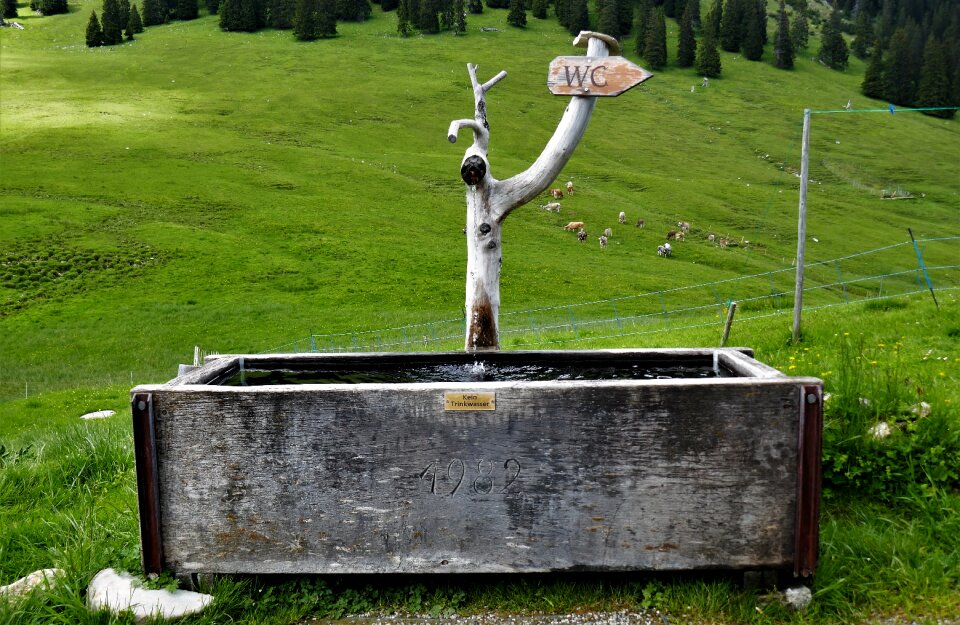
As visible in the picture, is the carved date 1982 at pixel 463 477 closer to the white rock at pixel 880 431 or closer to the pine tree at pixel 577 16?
the white rock at pixel 880 431

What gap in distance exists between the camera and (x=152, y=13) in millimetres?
123812

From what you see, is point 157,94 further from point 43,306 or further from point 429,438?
point 429,438

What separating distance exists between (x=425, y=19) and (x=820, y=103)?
62.5 metres

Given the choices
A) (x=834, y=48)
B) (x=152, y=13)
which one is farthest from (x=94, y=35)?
(x=834, y=48)

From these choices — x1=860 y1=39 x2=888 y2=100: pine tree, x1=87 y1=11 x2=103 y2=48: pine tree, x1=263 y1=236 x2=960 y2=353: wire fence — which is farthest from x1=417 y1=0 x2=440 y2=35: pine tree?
x1=263 y1=236 x2=960 y2=353: wire fence

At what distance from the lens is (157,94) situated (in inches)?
3297

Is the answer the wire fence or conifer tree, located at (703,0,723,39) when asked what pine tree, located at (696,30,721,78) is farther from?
the wire fence

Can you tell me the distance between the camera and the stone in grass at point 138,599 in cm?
460

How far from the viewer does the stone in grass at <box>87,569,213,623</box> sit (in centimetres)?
460

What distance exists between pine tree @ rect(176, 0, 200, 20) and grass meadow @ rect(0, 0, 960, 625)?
8215mm

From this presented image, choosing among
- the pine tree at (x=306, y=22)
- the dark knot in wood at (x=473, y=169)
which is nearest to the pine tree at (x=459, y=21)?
the pine tree at (x=306, y=22)

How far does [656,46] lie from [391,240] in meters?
84.6

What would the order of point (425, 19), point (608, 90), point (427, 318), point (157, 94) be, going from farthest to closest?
point (425, 19), point (157, 94), point (427, 318), point (608, 90)

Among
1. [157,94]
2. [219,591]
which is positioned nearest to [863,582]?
[219,591]
